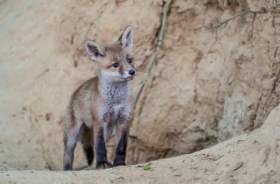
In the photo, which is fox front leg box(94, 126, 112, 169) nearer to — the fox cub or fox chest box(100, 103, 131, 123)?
the fox cub

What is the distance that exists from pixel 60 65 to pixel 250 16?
3031mm

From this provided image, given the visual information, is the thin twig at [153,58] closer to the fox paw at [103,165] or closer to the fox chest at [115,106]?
the fox chest at [115,106]

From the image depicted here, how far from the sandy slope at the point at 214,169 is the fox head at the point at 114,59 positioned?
140cm

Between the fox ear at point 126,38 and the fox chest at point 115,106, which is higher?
the fox ear at point 126,38

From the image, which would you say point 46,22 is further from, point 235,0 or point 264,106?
point 264,106

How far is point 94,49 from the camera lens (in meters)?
8.17

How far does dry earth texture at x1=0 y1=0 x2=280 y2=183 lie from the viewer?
8.73 m

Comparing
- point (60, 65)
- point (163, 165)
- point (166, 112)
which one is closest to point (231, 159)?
point (163, 165)

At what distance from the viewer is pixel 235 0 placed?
8.93m

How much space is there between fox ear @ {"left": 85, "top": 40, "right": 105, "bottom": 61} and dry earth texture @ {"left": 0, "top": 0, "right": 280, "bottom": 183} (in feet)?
5.54

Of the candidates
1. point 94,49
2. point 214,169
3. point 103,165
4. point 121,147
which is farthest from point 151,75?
point 214,169

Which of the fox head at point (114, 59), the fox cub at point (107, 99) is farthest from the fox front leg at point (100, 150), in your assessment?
the fox head at point (114, 59)

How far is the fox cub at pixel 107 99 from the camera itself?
7.82m

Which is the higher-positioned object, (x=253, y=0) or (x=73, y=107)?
(x=253, y=0)
